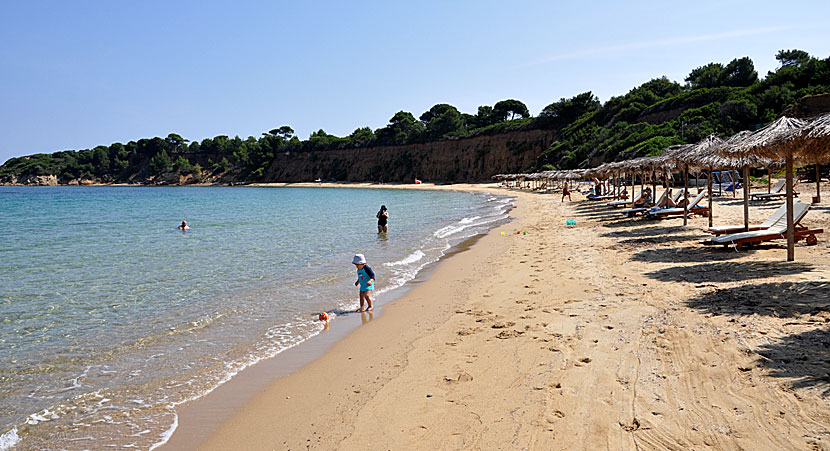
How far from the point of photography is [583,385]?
4090mm

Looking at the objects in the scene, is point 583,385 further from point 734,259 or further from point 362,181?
point 362,181

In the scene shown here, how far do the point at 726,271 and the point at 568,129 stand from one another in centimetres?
6265

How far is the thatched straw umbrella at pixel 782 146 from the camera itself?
7.37 meters

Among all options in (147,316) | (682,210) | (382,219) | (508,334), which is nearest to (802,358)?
(508,334)

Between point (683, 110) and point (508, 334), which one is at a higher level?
point (683, 110)

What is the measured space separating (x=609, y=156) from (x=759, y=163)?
108 feet

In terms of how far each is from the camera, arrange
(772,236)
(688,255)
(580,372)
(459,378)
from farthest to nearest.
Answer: (688,255) < (772,236) < (459,378) < (580,372)

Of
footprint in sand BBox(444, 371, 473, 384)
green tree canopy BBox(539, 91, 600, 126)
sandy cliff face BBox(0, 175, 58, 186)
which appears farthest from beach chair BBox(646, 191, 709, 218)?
sandy cliff face BBox(0, 175, 58, 186)

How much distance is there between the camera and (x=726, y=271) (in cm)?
741

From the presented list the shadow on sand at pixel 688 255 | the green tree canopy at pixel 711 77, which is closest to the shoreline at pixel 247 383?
the shadow on sand at pixel 688 255

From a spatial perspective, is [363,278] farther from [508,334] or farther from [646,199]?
[646,199]

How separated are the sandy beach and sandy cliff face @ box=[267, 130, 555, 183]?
6451cm

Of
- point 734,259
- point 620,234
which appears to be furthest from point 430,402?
point 620,234

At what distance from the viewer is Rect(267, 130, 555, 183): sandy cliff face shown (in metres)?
73.6
